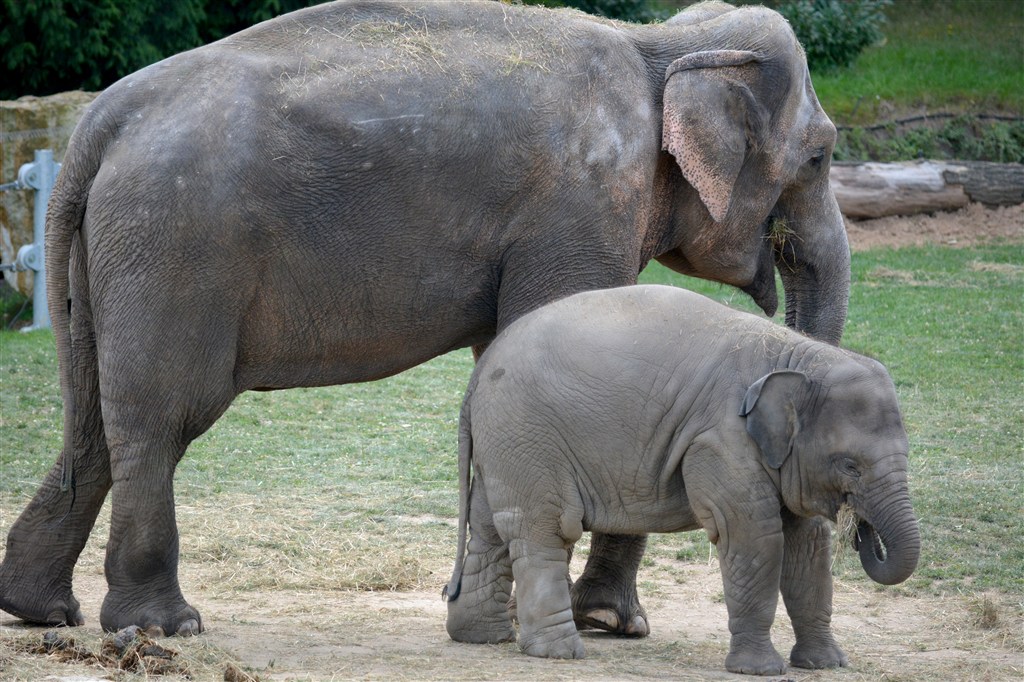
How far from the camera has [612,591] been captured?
5.96m

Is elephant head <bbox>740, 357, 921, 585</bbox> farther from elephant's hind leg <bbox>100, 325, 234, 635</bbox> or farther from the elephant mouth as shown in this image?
elephant's hind leg <bbox>100, 325, 234, 635</bbox>

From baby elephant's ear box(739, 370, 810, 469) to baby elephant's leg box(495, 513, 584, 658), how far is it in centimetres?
77

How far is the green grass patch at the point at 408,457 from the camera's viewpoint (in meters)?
7.22

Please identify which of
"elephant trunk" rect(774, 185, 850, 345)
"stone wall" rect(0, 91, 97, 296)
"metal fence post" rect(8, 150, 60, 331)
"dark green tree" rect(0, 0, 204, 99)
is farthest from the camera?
"dark green tree" rect(0, 0, 204, 99)

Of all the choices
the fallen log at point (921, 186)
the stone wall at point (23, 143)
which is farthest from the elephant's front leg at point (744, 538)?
the fallen log at point (921, 186)

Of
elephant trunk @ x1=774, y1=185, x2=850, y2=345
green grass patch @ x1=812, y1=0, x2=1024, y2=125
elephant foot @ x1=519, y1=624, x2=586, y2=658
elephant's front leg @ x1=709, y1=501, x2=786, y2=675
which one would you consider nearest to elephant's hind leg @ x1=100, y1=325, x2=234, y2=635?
elephant foot @ x1=519, y1=624, x2=586, y2=658

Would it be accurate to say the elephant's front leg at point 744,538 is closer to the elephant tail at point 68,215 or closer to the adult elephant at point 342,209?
the adult elephant at point 342,209

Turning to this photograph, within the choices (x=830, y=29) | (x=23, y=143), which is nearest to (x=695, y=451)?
(x=23, y=143)

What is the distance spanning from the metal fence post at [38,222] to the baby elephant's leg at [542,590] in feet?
28.2

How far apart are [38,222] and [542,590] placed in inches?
363

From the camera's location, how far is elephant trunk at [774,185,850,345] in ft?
21.7

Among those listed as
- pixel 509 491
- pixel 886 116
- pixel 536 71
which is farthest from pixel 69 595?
pixel 886 116

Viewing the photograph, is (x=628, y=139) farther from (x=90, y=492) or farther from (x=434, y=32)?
Result: (x=90, y=492)

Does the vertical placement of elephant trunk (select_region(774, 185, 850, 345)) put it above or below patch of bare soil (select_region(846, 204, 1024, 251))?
above
